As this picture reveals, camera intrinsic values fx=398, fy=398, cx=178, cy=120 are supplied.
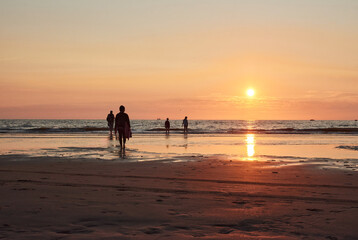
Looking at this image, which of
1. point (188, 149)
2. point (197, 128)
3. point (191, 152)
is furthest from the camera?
point (197, 128)

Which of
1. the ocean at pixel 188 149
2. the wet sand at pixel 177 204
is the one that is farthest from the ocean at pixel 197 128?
the wet sand at pixel 177 204

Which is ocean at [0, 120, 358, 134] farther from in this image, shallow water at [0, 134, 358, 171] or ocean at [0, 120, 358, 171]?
shallow water at [0, 134, 358, 171]

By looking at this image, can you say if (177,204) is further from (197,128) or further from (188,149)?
(197,128)

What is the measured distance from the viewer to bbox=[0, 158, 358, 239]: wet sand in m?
4.89

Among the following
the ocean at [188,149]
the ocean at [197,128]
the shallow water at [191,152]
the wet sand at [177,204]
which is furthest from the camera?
the ocean at [197,128]

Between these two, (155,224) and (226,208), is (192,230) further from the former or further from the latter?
(226,208)

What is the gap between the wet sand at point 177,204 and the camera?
16.0 feet

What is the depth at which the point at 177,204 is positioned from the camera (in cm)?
652

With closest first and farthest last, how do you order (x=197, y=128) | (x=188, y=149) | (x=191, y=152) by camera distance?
(x=191, y=152) < (x=188, y=149) < (x=197, y=128)

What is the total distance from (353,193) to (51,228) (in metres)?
5.80

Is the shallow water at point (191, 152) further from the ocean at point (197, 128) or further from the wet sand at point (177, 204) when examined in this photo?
the ocean at point (197, 128)

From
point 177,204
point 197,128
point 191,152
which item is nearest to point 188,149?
point 191,152

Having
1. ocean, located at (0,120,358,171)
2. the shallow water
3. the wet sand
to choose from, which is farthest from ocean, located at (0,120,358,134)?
the wet sand

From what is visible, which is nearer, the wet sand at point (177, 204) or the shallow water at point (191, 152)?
the wet sand at point (177, 204)
